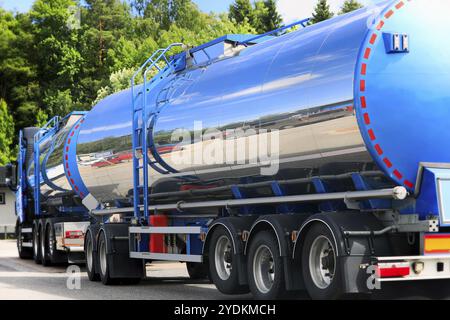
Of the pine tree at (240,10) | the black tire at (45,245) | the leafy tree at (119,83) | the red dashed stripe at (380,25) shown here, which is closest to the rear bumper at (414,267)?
the red dashed stripe at (380,25)

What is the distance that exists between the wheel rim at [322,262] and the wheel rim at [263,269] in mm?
998

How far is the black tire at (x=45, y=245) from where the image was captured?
22875 millimetres

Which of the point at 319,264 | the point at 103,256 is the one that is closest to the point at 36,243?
the point at 103,256

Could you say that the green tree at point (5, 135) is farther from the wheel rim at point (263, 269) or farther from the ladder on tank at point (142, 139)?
the wheel rim at point (263, 269)

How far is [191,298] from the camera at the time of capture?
1374 cm

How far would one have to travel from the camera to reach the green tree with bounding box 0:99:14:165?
62425 mm

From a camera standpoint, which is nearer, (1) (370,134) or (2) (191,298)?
(1) (370,134)

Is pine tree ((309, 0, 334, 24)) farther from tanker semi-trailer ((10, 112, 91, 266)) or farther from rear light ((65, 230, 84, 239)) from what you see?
rear light ((65, 230, 84, 239))

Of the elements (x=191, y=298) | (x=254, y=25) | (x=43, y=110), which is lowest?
(x=191, y=298)

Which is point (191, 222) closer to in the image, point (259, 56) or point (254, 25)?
point (259, 56)

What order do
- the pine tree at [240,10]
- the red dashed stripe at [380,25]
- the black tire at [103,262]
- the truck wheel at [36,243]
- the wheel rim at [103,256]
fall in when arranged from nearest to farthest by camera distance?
1. the red dashed stripe at [380,25]
2. the black tire at [103,262]
3. the wheel rim at [103,256]
4. the truck wheel at [36,243]
5. the pine tree at [240,10]

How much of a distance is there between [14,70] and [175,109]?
6031cm

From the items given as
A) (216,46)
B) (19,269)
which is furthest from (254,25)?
(216,46)

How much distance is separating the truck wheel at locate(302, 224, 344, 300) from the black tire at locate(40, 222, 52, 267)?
12868 mm
